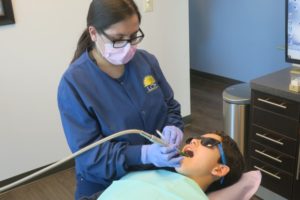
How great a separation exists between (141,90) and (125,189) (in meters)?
0.37

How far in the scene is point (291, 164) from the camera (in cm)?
211

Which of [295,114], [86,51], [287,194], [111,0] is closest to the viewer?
[111,0]

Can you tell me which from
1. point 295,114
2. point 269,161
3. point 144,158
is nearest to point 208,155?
point 144,158

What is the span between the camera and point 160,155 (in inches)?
48.2

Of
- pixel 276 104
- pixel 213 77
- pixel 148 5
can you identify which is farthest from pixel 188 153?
pixel 213 77

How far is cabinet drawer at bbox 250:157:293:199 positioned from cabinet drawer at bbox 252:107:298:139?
0.26 m

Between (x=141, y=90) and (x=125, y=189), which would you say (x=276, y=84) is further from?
(x=125, y=189)

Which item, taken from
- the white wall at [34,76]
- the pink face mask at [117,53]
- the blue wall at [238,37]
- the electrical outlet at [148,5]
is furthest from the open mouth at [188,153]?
the blue wall at [238,37]

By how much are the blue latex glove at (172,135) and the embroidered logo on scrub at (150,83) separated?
16cm

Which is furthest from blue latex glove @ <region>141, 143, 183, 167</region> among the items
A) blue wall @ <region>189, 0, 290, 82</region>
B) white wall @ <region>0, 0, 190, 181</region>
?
blue wall @ <region>189, 0, 290, 82</region>

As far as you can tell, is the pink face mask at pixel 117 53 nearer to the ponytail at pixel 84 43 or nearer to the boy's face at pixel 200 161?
the ponytail at pixel 84 43

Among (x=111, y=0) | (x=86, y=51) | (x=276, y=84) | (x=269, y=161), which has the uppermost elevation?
(x=111, y=0)

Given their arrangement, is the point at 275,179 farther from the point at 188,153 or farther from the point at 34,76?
the point at 34,76

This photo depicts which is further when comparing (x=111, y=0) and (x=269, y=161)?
(x=269, y=161)
